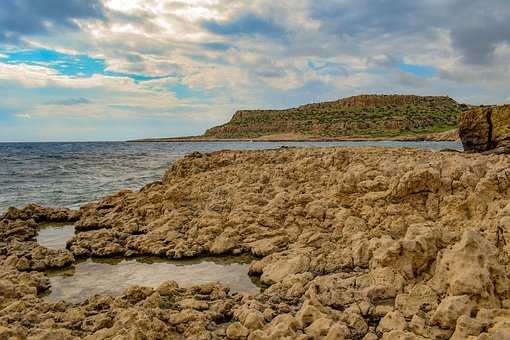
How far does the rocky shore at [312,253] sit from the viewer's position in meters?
6.40

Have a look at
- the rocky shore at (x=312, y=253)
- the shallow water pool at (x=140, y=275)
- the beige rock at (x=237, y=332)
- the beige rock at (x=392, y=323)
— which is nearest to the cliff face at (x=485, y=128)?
the rocky shore at (x=312, y=253)

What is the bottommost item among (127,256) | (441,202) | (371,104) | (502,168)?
(127,256)

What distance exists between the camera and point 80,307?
7.74 metres

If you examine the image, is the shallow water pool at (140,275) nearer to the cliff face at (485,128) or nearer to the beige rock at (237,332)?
the beige rock at (237,332)

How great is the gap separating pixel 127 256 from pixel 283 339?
714cm

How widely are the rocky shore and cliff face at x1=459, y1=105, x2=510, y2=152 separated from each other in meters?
18.8

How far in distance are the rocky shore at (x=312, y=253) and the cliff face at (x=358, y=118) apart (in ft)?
274

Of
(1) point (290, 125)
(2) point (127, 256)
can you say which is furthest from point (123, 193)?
(1) point (290, 125)

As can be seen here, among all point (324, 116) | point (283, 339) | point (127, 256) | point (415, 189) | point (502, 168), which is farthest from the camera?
point (324, 116)

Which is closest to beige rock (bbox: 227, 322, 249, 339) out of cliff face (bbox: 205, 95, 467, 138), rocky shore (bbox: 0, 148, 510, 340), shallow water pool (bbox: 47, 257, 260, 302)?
rocky shore (bbox: 0, 148, 510, 340)

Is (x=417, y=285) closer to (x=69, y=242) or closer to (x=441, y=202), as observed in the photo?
(x=441, y=202)

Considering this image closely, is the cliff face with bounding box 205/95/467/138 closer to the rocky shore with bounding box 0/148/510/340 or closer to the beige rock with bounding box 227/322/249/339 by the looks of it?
the rocky shore with bounding box 0/148/510/340

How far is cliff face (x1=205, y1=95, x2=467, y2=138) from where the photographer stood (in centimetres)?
10081

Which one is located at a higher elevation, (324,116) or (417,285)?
(324,116)
